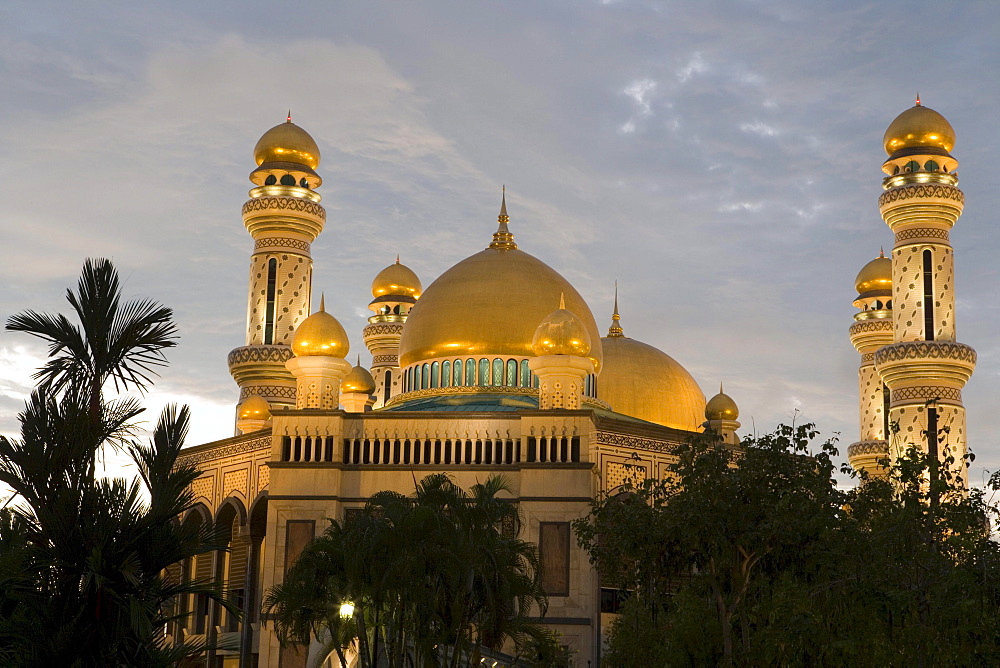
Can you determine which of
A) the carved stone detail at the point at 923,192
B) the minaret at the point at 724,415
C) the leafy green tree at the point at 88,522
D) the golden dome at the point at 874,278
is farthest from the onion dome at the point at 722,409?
the leafy green tree at the point at 88,522

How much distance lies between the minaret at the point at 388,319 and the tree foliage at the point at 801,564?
2496 cm

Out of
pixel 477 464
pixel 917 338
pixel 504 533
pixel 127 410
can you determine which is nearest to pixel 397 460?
pixel 477 464

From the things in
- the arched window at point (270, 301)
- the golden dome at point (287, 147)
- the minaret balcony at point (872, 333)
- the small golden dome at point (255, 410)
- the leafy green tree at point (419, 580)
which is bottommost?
the leafy green tree at point (419, 580)

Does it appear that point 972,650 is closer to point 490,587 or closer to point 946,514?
point 946,514

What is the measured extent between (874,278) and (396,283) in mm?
15480

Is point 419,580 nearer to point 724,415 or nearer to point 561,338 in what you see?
point 561,338

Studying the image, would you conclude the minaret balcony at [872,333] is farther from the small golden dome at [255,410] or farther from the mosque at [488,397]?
the small golden dome at [255,410]

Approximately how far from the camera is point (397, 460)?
2723 cm

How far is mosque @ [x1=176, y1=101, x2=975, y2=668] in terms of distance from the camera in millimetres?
26312

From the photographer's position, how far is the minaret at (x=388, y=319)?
43.6 m

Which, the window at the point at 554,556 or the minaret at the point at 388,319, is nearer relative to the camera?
the window at the point at 554,556

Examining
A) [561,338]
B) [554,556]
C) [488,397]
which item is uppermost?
[561,338]

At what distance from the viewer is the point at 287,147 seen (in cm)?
3697

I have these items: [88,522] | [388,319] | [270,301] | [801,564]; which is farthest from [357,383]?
[88,522]
